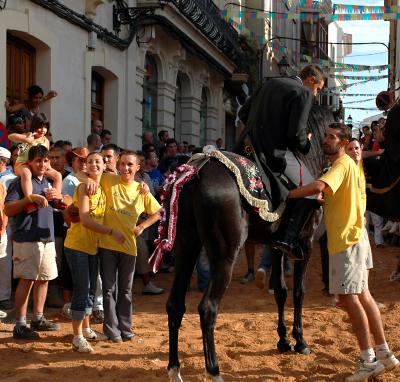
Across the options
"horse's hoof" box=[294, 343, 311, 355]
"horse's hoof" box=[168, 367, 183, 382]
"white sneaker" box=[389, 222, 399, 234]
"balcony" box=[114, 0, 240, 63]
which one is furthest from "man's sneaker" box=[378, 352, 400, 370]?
"balcony" box=[114, 0, 240, 63]

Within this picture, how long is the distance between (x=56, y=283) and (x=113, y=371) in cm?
271

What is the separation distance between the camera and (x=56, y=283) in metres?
8.01

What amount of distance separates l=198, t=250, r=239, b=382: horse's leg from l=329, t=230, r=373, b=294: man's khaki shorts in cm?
77

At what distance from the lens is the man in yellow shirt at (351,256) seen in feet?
16.8

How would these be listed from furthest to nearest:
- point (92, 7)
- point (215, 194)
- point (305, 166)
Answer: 1. point (92, 7)
2. point (305, 166)
3. point (215, 194)

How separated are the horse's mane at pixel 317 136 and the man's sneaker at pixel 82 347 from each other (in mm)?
2543

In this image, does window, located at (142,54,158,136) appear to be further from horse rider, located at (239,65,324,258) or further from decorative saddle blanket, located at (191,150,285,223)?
decorative saddle blanket, located at (191,150,285,223)

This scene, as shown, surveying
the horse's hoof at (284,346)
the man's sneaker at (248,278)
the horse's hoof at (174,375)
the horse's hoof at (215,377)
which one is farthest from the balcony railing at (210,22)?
the horse's hoof at (215,377)

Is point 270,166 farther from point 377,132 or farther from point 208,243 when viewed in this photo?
point 377,132

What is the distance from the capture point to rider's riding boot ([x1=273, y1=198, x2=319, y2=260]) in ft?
19.1

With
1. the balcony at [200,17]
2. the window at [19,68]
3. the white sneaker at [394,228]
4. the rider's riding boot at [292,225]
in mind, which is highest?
the balcony at [200,17]

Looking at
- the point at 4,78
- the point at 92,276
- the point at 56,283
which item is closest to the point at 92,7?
the point at 4,78

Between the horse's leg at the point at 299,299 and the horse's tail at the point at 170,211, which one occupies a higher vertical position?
the horse's tail at the point at 170,211

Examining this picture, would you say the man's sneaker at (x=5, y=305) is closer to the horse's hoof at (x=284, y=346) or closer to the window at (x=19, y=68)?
the horse's hoof at (x=284, y=346)
